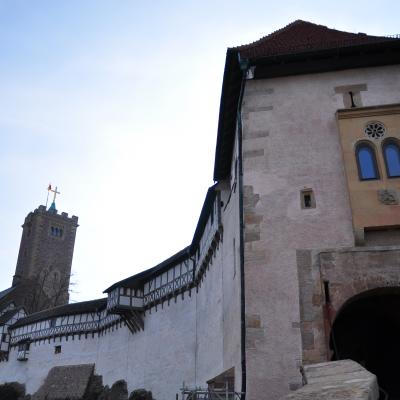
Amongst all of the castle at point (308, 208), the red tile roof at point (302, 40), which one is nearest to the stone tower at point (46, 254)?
the castle at point (308, 208)

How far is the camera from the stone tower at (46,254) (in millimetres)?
55500

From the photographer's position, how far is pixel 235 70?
1066 centimetres

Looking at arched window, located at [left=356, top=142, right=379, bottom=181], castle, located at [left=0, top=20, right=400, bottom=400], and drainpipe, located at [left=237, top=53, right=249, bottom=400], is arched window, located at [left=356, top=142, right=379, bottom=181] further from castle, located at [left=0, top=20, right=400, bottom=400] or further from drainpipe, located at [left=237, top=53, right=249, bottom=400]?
drainpipe, located at [left=237, top=53, right=249, bottom=400]

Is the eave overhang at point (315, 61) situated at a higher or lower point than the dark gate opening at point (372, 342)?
higher

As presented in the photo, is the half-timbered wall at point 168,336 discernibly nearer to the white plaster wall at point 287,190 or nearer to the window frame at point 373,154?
the white plaster wall at point 287,190

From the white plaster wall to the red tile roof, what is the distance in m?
0.57

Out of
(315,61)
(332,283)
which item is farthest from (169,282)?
(332,283)

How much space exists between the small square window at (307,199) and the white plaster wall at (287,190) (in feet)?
0.25

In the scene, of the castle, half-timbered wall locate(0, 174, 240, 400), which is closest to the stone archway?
the castle

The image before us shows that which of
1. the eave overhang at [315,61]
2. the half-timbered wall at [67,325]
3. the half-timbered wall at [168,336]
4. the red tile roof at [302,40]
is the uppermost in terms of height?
the red tile roof at [302,40]

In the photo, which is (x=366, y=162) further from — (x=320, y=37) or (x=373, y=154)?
(x=320, y=37)

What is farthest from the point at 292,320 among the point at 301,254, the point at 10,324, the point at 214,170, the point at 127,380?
the point at 10,324

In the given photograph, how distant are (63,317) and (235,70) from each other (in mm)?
28168

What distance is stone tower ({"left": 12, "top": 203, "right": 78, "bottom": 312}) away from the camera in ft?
182
